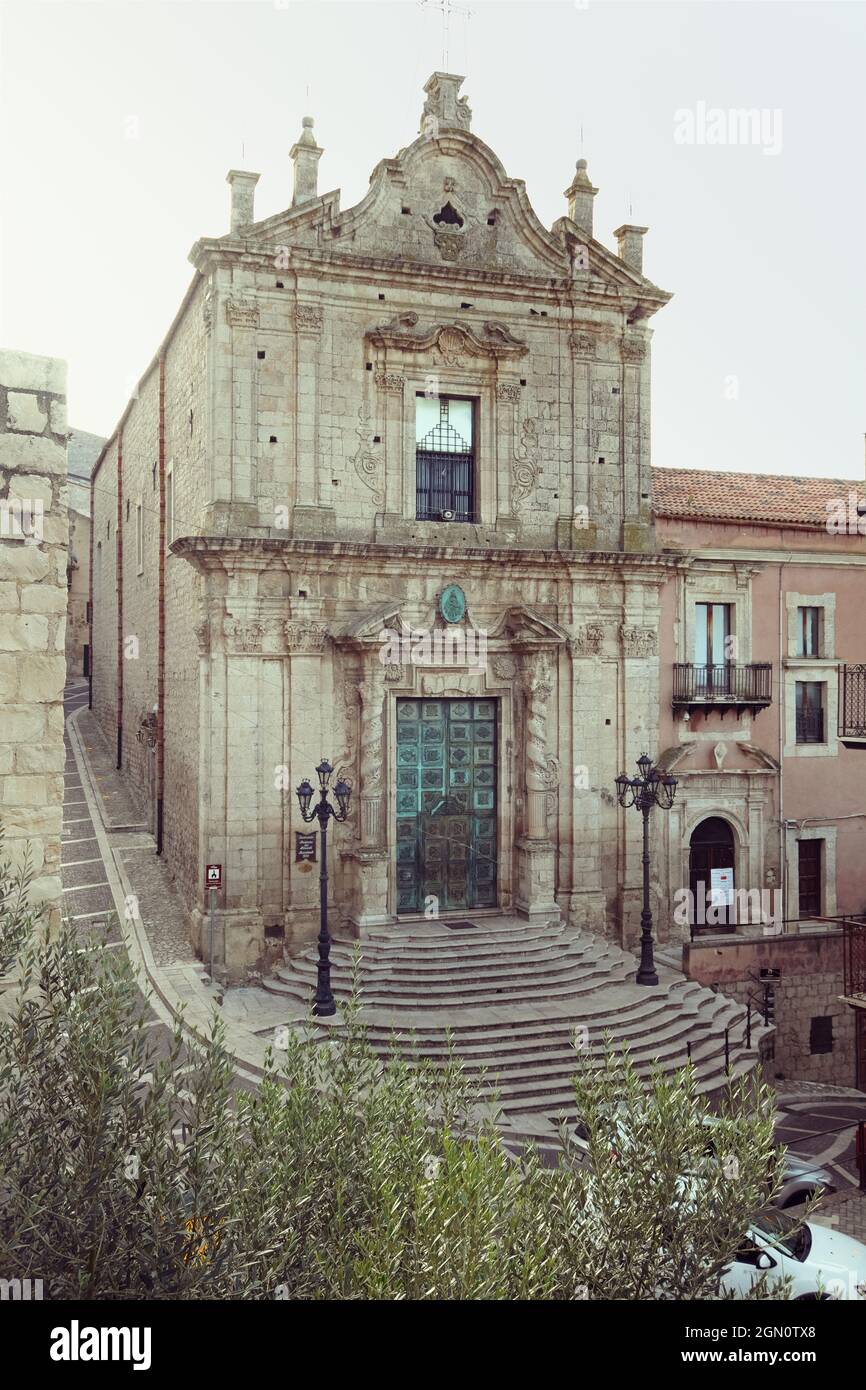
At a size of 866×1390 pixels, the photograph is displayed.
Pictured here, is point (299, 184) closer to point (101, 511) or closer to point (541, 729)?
point (541, 729)

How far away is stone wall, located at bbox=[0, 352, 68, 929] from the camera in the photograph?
22.1 feet

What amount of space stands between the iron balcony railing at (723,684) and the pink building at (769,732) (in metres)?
0.03

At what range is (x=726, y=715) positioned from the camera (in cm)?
2156

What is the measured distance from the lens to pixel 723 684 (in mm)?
21594

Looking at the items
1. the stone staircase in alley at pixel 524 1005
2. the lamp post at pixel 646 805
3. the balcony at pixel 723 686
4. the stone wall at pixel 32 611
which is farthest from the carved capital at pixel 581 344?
the stone wall at pixel 32 611

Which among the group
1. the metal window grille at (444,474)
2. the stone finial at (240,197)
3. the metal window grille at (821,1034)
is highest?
the stone finial at (240,197)

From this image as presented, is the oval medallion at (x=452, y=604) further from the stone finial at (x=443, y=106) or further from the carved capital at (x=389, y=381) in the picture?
the stone finial at (x=443, y=106)

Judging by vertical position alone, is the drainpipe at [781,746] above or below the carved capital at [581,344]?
below

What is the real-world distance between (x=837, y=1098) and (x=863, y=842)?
594 cm

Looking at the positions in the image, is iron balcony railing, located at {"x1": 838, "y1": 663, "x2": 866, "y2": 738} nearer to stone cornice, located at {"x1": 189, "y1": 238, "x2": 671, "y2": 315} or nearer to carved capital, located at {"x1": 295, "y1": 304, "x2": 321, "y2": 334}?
stone cornice, located at {"x1": 189, "y1": 238, "x2": 671, "y2": 315}

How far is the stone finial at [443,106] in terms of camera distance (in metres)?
19.7

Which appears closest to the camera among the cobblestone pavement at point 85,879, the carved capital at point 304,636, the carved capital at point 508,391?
the cobblestone pavement at point 85,879

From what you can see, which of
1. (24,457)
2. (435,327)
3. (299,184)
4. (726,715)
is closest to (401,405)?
(435,327)

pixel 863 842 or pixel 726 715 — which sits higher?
pixel 726 715
